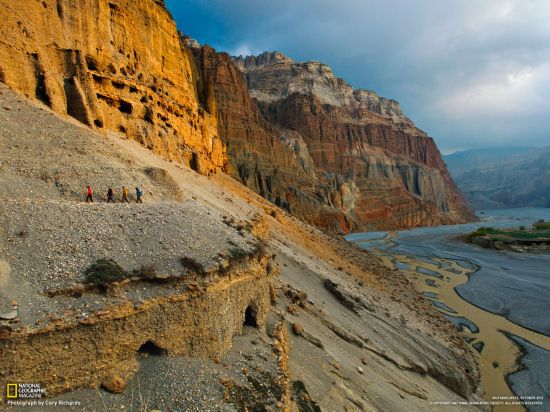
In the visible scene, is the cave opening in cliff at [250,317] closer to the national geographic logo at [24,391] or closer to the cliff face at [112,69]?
the national geographic logo at [24,391]

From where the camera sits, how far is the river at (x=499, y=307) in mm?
17844

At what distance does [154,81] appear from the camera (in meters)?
38.5

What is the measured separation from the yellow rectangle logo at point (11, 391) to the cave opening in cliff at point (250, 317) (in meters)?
5.87

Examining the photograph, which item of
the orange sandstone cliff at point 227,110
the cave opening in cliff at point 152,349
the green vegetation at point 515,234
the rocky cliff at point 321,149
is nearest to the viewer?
the cave opening in cliff at point 152,349

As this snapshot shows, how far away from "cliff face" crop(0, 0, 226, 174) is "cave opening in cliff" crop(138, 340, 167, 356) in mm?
16119

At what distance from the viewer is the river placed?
58.5ft

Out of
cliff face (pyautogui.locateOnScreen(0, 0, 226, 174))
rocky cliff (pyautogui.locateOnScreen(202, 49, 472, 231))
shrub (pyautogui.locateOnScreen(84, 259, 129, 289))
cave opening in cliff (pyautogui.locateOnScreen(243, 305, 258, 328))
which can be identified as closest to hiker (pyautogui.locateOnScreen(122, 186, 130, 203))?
shrub (pyautogui.locateOnScreen(84, 259, 129, 289))

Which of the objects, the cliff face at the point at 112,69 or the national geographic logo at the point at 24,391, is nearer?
the national geographic logo at the point at 24,391

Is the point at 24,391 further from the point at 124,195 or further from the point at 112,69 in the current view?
the point at 112,69

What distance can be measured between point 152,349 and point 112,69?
3045 cm

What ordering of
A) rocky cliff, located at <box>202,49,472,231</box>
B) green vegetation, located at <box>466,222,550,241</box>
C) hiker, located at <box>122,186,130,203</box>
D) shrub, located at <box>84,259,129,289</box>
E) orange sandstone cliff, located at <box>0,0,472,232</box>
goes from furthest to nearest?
rocky cliff, located at <box>202,49,472,231</box>, green vegetation, located at <box>466,222,550,241</box>, orange sandstone cliff, located at <box>0,0,472,232</box>, hiker, located at <box>122,186,130,203</box>, shrub, located at <box>84,259,129,289</box>

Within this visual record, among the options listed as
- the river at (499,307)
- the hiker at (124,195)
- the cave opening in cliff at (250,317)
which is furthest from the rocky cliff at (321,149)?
the cave opening in cliff at (250,317)

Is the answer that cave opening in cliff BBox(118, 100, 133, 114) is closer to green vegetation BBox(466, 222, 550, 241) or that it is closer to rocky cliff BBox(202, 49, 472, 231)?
rocky cliff BBox(202, 49, 472, 231)

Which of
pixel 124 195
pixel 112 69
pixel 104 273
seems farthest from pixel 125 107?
pixel 104 273
